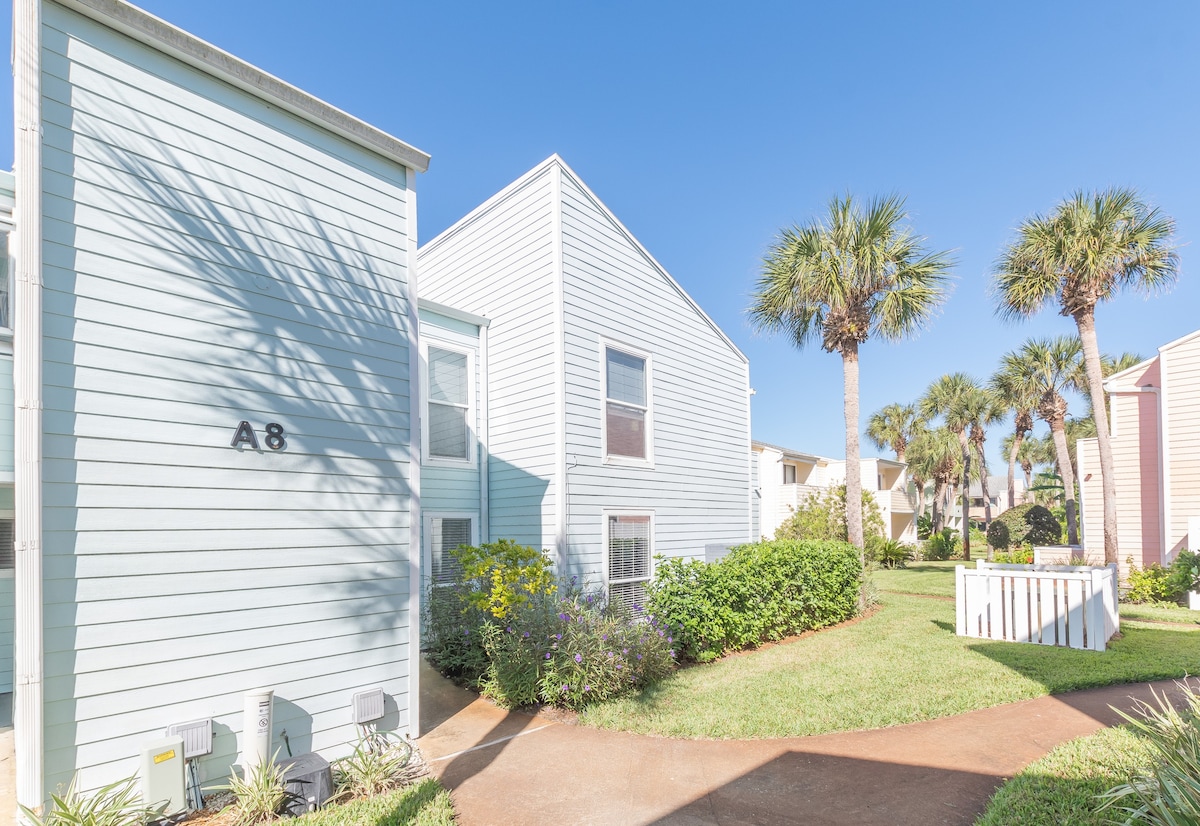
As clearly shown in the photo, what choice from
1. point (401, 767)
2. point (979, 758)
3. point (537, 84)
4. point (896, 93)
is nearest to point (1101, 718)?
point (979, 758)

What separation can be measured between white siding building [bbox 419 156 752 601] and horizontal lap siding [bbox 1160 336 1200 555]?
11.4 meters

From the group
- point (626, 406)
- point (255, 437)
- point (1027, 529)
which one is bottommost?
point (1027, 529)

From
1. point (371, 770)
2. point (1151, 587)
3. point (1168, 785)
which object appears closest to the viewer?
point (1168, 785)

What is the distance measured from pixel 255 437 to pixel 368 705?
251 centimetres

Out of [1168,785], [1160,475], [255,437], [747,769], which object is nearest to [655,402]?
[747,769]

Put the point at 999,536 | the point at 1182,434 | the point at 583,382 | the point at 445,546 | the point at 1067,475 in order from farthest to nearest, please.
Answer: the point at 999,536 < the point at 1067,475 < the point at 1182,434 < the point at 583,382 < the point at 445,546

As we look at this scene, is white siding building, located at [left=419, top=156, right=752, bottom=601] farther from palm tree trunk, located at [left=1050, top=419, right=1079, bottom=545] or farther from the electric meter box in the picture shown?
palm tree trunk, located at [left=1050, top=419, right=1079, bottom=545]

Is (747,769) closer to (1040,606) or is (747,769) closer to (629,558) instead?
(629,558)

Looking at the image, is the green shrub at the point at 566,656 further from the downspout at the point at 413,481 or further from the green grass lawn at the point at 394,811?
the green grass lawn at the point at 394,811

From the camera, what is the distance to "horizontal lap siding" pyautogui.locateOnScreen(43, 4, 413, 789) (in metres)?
3.89

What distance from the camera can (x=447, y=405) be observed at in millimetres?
9062

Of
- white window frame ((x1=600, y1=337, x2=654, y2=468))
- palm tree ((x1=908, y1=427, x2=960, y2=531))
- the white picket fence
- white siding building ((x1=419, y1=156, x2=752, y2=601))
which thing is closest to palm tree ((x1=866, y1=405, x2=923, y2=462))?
palm tree ((x1=908, y1=427, x2=960, y2=531))

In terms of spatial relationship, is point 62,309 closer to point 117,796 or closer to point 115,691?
point 115,691

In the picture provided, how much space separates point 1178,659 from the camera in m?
7.30
